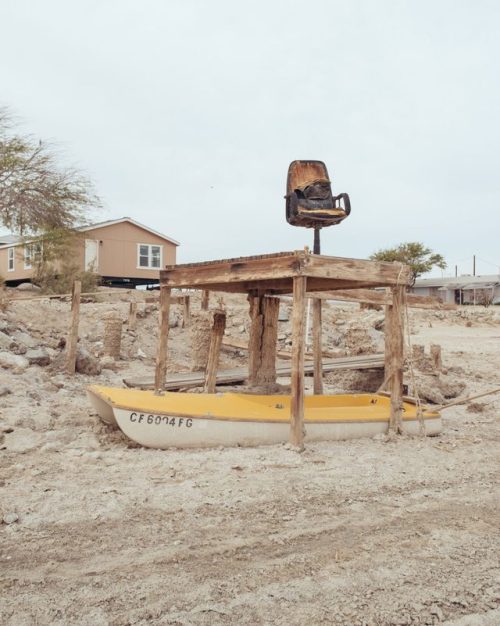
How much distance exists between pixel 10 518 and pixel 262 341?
544cm

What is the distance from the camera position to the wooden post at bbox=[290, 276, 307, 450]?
6605 millimetres

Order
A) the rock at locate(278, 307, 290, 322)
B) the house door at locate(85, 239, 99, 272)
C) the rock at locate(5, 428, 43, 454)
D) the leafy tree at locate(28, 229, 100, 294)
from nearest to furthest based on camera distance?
the rock at locate(5, 428, 43, 454) < the rock at locate(278, 307, 290, 322) < the leafy tree at locate(28, 229, 100, 294) < the house door at locate(85, 239, 99, 272)

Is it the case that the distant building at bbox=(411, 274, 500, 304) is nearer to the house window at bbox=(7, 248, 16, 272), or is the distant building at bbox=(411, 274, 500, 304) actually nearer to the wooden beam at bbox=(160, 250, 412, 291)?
the house window at bbox=(7, 248, 16, 272)

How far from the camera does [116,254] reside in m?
28.1

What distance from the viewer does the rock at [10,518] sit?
175 inches

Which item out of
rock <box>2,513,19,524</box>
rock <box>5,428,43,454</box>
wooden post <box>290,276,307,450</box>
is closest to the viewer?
rock <box>2,513,19,524</box>

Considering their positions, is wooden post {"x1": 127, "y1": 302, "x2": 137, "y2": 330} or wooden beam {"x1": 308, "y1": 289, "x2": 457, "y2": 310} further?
wooden post {"x1": 127, "y1": 302, "x2": 137, "y2": 330}

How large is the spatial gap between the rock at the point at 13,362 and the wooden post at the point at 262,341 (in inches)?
Result: 162

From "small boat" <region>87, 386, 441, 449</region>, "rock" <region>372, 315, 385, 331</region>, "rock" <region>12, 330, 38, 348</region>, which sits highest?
"rock" <region>372, 315, 385, 331</region>

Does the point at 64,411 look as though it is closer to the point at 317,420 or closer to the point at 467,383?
the point at 317,420

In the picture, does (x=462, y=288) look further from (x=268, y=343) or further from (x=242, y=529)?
(x=242, y=529)

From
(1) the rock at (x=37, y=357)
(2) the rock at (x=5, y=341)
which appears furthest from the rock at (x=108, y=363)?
(2) the rock at (x=5, y=341)

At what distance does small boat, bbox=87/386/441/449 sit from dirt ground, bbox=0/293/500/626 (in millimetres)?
184

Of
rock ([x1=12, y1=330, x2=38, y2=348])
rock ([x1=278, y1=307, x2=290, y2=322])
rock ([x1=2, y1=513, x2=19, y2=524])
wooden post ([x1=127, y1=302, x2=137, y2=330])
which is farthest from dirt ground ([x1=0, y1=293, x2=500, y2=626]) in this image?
rock ([x1=278, y1=307, x2=290, y2=322])
